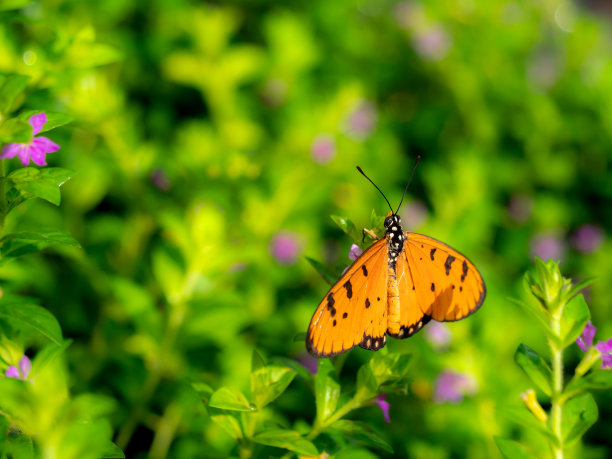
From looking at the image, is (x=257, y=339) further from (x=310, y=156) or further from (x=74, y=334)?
(x=310, y=156)

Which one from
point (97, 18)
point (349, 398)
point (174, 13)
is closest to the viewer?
point (349, 398)

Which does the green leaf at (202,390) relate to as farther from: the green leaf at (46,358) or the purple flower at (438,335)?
the purple flower at (438,335)

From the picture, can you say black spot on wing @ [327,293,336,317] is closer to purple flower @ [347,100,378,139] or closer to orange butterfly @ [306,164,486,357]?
orange butterfly @ [306,164,486,357]

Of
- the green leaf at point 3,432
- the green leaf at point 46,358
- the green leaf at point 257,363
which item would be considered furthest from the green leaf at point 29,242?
the green leaf at point 257,363

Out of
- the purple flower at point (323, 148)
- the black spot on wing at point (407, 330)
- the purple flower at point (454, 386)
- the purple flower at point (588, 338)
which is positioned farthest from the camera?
the purple flower at point (323, 148)

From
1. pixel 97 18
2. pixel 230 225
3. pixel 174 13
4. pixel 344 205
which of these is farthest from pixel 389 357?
pixel 174 13

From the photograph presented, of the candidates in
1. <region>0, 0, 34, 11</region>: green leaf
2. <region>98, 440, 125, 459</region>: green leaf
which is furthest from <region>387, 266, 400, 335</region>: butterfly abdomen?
<region>0, 0, 34, 11</region>: green leaf

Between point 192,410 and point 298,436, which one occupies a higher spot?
point 298,436

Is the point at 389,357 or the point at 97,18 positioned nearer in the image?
the point at 389,357

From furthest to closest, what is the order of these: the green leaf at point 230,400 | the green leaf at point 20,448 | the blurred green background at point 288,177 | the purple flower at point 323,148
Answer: the purple flower at point 323,148
the blurred green background at point 288,177
the green leaf at point 230,400
the green leaf at point 20,448
